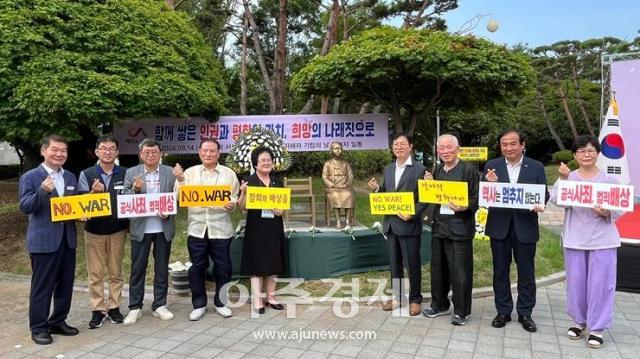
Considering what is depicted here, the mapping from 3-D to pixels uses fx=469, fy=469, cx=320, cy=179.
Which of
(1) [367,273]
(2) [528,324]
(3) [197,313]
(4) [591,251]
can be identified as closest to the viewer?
→ (4) [591,251]

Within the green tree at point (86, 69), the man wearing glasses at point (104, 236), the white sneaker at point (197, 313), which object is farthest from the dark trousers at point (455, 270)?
the green tree at point (86, 69)

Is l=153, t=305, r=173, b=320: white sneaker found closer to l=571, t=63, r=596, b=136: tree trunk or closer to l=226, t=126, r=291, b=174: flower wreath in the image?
l=226, t=126, r=291, b=174: flower wreath

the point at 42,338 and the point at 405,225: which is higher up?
the point at 405,225

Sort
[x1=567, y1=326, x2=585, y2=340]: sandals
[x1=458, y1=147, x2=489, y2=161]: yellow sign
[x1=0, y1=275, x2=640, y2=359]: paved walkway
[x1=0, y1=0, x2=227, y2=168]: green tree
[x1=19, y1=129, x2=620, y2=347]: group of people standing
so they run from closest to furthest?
[x1=0, y1=275, x2=640, y2=359]: paved walkway < [x1=19, y1=129, x2=620, y2=347]: group of people standing < [x1=567, y1=326, x2=585, y2=340]: sandals < [x1=0, y1=0, x2=227, y2=168]: green tree < [x1=458, y1=147, x2=489, y2=161]: yellow sign

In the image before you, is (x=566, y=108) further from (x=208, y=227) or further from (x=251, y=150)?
(x=208, y=227)

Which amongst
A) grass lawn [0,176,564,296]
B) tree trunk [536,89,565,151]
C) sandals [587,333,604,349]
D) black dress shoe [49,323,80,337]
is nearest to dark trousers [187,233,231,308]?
grass lawn [0,176,564,296]

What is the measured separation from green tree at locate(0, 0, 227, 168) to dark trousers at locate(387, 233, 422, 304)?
16.1ft

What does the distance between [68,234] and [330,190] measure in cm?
343

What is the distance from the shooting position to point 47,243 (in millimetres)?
4164

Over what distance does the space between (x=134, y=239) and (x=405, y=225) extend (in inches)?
107

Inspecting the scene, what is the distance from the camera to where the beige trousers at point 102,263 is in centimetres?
458

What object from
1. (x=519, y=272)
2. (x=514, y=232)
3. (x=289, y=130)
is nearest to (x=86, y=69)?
(x=289, y=130)

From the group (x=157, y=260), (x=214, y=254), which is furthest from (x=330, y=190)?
(x=157, y=260)

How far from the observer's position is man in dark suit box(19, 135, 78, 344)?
4129 mm
